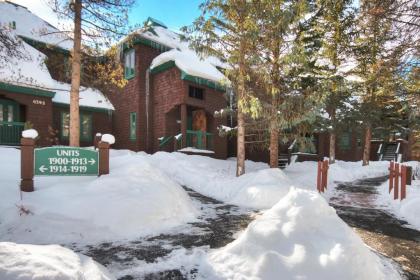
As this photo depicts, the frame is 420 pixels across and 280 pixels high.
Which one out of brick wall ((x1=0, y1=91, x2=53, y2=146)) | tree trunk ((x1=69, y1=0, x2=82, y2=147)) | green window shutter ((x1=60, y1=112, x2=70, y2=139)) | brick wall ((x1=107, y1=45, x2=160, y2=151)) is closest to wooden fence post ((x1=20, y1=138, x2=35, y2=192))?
tree trunk ((x1=69, y1=0, x2=82, y2=147))

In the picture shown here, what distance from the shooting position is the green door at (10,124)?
15445mm

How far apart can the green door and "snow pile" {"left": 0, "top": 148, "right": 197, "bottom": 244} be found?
9.17 metres

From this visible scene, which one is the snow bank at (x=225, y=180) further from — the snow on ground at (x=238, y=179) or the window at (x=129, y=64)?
the window at (x=129, y=64)

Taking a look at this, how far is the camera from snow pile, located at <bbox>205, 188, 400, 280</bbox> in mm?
3793

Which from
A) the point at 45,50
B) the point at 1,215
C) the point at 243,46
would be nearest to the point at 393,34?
the point at 243,46

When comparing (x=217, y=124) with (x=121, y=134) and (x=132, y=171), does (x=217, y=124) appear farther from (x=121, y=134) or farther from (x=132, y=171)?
(x=132, y=171)


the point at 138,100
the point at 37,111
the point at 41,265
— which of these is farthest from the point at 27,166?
the point at 138,100

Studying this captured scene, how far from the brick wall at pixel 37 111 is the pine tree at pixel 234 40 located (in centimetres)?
989

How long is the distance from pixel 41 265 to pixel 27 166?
436 centimetres

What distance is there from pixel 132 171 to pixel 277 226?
4.75 metres

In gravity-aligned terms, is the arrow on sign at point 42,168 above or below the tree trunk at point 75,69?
below

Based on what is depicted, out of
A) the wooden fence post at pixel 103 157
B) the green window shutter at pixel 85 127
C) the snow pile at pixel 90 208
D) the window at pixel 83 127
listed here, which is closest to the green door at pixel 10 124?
the window at pixel 83 127

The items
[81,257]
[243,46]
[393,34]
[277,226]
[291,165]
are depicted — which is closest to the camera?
[81,257]

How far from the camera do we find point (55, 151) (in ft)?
22.7
